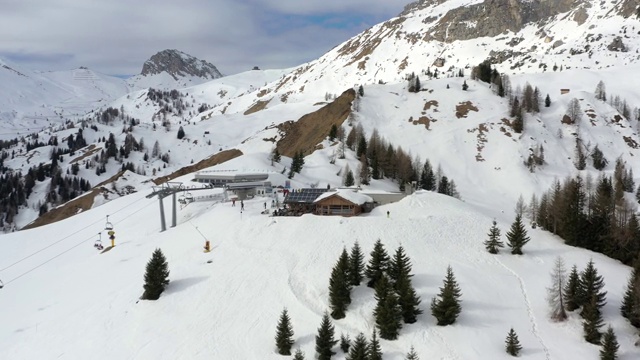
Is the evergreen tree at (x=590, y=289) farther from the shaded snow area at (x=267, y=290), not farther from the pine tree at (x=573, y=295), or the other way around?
the shaded snow area at (x=267, y=290)

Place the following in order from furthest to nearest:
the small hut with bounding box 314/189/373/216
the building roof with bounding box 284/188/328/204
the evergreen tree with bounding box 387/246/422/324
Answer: the building roof with bounding box 284/188/328/204, the small hut with bounding box 314/189/373/216, the evergreen tree with bounding box 387/246/422/324

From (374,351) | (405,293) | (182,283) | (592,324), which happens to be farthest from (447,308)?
(182,283)

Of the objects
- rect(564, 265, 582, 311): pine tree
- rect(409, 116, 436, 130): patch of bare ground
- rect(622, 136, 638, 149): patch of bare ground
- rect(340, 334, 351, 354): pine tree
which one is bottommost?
rect(340, 334, 351, 354): pine tree

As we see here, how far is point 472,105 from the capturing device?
133625 millimetres

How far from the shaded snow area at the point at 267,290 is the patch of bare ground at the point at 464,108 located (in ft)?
248

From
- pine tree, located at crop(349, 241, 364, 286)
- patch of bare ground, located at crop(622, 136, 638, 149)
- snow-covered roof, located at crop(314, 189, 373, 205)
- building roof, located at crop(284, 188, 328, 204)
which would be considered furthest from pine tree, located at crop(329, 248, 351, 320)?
patch of bare ground, located at crop(622, 136, 638, 149)

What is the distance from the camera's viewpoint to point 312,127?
13850cm

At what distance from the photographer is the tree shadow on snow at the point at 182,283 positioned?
41375 millimetres

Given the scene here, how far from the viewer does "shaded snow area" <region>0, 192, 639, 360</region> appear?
3375cm

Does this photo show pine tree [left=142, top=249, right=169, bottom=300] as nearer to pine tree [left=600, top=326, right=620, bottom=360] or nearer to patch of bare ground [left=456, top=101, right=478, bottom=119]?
pine tree [left=600, top=326, right=620, bottom=360]

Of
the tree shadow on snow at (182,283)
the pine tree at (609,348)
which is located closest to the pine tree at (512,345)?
the pine tree at (609,348)

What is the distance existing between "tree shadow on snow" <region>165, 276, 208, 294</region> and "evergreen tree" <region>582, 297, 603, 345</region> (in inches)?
1241

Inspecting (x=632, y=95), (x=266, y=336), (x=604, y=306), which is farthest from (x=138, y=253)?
(x=632, y=95)

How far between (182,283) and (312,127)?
328 feet
